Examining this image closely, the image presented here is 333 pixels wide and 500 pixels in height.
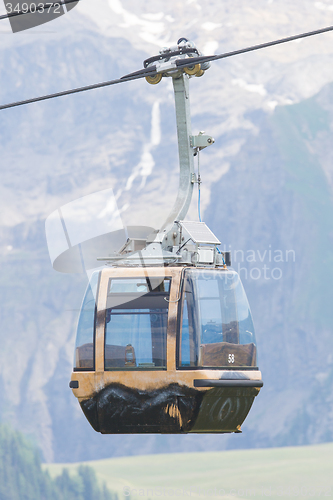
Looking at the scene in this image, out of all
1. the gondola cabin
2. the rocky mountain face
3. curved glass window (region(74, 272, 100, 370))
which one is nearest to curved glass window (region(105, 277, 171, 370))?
the gondola cabin

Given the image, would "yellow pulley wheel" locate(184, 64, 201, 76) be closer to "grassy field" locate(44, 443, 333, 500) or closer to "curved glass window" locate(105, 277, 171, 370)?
"curved glass window" locate(105, 277, 171, 370)

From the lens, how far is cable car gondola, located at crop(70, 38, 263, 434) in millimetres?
9156

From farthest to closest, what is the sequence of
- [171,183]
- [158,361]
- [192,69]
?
[171,183] → [192,69] → [158,361]

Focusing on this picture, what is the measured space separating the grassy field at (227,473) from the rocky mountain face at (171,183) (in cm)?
143

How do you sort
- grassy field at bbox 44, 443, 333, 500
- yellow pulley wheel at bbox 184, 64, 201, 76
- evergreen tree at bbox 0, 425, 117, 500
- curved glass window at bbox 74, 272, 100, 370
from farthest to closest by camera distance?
evergreen tree at bbox 0, 425, 117, 500 → grassy field at bbox 44, 443, 333, 500 → yellow pulley wheel at bbox 184, 64, 201, 76 → curved glass window at bbox 74, 272, 100, 370

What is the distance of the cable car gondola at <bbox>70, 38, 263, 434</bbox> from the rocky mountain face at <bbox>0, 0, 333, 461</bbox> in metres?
60.9

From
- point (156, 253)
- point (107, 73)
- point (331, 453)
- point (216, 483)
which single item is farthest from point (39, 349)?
point (156, 253)

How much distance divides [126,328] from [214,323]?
1147mm

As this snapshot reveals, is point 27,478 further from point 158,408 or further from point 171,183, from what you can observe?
point 158,408

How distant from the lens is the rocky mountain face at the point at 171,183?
74.1 metres

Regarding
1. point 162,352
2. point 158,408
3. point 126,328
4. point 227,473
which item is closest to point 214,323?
point 162,352

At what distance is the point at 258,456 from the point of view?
7400cm

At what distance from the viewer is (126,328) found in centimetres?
963

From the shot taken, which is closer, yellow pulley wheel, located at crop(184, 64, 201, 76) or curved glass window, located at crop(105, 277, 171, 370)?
curved glass window, located at crop(105, 277, 171, 370)
